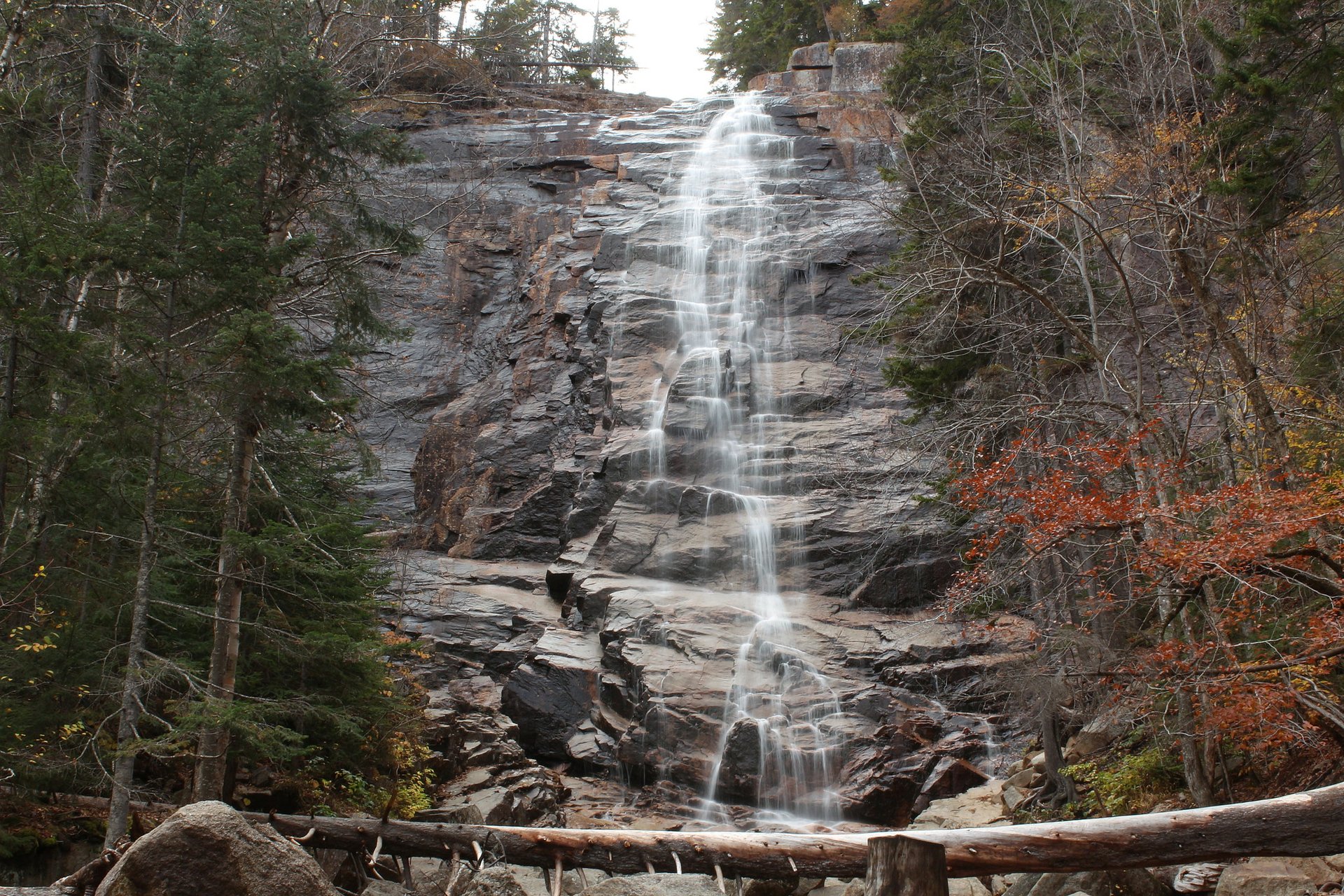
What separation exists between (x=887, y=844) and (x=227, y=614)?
24.7 feet

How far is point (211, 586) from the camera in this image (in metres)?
11.9

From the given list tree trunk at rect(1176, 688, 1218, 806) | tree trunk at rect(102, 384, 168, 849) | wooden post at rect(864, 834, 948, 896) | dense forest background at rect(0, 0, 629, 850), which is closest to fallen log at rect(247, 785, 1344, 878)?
wooden post at rect(864, 834, 948, 896)

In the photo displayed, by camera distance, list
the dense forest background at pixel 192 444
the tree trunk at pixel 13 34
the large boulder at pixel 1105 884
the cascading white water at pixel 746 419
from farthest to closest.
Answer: the cascading white water at pixel 746 419
the tree trunk at pixel 13 34
the dense forest background at pixel 192 444
the large boulder at pixel 1105 884

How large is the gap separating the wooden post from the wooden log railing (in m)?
0.02

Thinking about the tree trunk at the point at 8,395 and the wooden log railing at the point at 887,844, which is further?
the tree trunk at the point at 8,395

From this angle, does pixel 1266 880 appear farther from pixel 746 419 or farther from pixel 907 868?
pixel 746 419

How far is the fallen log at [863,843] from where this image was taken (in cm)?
568

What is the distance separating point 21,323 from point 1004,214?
10027mm

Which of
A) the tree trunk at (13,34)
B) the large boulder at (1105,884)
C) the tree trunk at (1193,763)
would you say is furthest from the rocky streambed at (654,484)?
the tree trunk at (13,34)

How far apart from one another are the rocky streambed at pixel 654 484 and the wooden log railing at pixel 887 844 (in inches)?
135

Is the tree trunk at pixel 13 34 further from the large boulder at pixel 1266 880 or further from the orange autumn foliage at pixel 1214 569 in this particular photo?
the large boulder at pixel 1266 880

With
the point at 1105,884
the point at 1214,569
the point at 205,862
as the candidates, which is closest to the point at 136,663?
the point at 205,862

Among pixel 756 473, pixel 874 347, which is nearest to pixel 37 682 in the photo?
pixel 756 473

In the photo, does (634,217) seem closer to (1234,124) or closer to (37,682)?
(1234,124)
